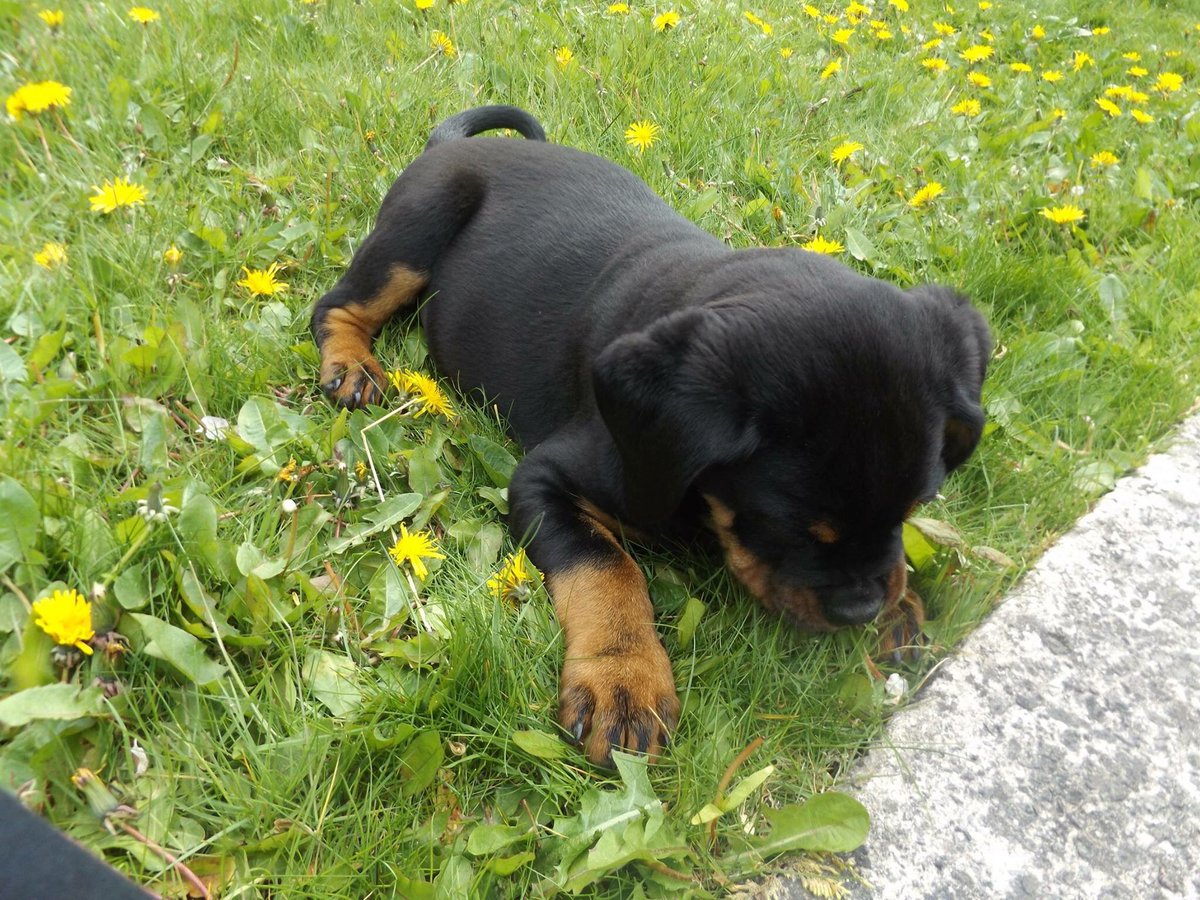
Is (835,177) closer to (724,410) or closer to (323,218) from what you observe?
(323,218)

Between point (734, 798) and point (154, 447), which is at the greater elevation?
point (154, 447)

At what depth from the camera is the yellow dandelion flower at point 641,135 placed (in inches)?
165

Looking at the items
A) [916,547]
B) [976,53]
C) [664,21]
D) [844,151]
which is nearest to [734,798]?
[916,547]

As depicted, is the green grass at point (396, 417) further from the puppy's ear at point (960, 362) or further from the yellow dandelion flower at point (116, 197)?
the puppy's ear at point (960, 362)

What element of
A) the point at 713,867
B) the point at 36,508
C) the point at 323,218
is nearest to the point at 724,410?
the point at 713,867

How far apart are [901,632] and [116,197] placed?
2943mm

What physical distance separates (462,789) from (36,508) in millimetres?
1071

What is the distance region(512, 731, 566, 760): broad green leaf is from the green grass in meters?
0.02

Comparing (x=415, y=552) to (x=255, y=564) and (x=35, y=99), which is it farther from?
(x=35, y=99)

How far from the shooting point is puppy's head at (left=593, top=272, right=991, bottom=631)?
1960 millimetres

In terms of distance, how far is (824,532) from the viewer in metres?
2.04

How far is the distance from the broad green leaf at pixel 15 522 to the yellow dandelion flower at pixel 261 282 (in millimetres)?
1365

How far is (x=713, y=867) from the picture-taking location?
5.75ft

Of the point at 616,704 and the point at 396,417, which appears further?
the point at 396,417
